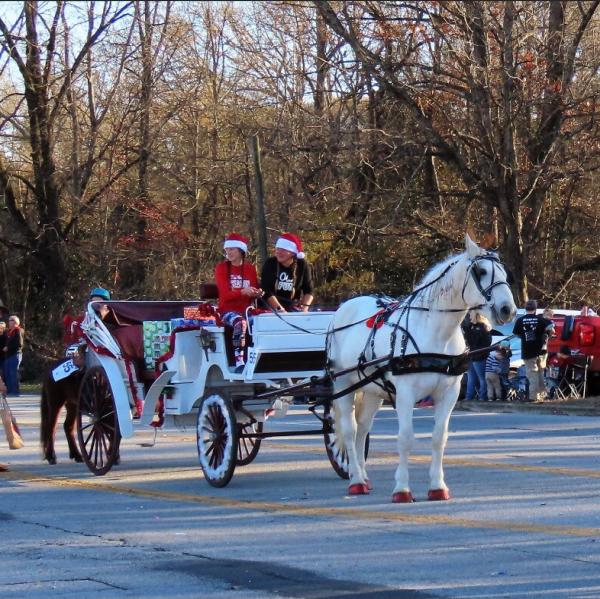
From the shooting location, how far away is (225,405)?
37.7ft

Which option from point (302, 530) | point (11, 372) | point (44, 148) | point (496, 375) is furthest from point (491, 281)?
point (44, 148)

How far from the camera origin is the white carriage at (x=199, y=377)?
11531mm

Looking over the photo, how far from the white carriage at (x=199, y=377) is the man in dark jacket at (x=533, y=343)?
865 cm

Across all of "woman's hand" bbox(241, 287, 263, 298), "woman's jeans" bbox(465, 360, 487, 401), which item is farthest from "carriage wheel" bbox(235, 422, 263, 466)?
"woman's jeans" bbox(465, 360, 487, 401)

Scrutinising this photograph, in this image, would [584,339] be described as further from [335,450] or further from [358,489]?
[358,489]

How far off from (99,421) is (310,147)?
50.6 feet

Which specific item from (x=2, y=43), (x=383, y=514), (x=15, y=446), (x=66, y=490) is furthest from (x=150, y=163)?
(x=383, y=514)

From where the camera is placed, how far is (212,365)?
12.2 metres

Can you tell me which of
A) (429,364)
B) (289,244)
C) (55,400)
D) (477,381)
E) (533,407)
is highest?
(289,244)

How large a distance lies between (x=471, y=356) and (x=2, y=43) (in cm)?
2866

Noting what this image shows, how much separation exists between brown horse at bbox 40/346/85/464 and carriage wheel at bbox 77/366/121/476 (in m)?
0.56

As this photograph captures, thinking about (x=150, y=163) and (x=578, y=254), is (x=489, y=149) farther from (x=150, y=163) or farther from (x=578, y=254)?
(x=150, y=163)

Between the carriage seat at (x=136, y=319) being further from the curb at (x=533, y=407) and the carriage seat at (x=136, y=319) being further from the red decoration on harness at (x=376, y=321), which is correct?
the curb at (x=533, y=407)

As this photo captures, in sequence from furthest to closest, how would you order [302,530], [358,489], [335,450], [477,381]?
[477,381], [335,450], [358,489], [302,530]
